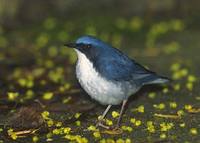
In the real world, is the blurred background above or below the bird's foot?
above

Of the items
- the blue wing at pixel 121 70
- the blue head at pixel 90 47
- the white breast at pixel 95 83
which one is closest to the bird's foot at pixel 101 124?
the white breast at pixel 95 83

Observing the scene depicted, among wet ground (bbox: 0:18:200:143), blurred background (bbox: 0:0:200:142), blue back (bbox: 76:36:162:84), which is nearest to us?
wet ground (bbox: 0:18:200:143)

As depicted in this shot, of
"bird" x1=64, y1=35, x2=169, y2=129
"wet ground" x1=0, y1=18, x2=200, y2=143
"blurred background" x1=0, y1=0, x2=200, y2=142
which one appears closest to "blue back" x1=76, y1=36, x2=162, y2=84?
"bird" x1=64, y1=35, x2=169, y2=129

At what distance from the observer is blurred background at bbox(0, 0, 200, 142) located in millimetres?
8969

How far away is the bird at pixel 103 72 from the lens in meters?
7.11

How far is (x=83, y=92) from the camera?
8.77 m

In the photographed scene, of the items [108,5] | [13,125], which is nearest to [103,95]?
[13,125]

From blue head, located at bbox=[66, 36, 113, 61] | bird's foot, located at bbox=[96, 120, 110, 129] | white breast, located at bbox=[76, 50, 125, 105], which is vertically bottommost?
bird's foot, located at bbox=[96, 120, 110, 129]

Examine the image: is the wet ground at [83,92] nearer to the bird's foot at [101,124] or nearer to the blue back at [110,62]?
the bird's foot at [101,124]

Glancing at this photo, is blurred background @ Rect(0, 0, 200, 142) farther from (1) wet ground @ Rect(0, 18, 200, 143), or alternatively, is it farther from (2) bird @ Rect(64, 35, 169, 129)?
(2) bird @ Rect(64, 35, 169, 129)

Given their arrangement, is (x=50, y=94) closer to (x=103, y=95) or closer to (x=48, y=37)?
(x=103, y=95)

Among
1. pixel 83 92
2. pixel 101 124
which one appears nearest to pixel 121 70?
pixel 101 124

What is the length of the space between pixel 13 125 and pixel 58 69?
8.23ft

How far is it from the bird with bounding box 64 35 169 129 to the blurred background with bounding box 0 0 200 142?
0.68 meters
